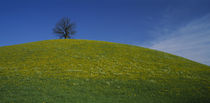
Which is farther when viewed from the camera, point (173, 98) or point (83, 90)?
point (83, 90)

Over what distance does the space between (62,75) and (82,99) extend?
23.8 feet

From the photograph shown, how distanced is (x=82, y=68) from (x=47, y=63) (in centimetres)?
639

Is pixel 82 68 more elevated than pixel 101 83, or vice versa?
pixel 82 68

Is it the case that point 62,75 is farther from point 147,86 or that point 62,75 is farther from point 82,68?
point 147,86

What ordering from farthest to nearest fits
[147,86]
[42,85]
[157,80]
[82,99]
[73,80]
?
[157,80] < [73,80] < [147,86] < [42,85] < [82,99]

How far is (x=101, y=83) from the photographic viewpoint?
45.9ft

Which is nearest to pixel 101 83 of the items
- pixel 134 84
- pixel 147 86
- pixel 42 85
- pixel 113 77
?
pixel 113 77

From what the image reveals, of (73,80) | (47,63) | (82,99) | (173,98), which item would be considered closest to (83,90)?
(82,99)

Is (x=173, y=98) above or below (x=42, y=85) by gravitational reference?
below

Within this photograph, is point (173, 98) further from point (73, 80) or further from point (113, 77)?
point (73, 80)

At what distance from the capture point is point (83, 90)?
1171cm

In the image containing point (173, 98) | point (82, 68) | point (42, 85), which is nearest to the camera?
point (173, 98)

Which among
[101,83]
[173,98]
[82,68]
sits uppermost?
[82,68]

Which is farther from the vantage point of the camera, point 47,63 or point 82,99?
point 47,63
